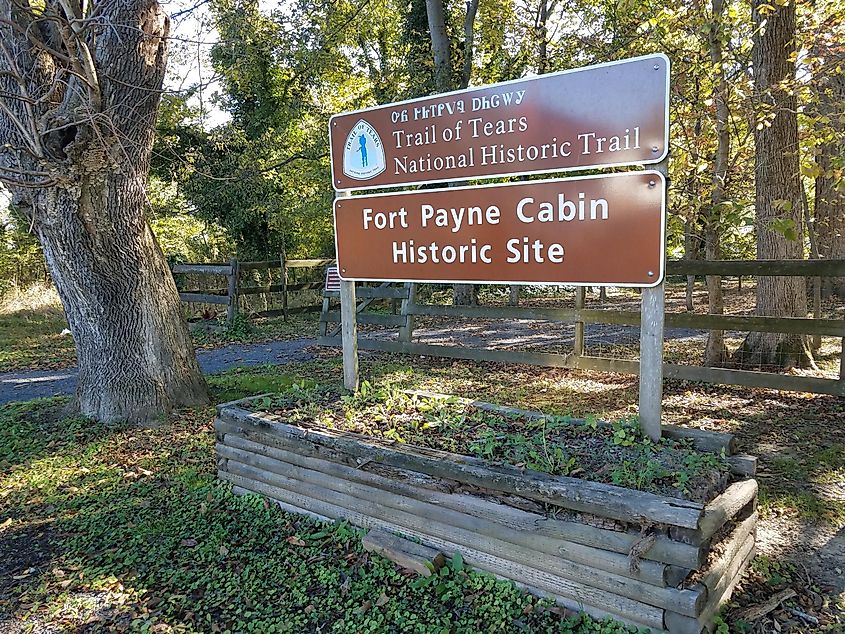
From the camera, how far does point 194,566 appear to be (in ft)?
10.9

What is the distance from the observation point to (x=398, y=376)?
284 inches

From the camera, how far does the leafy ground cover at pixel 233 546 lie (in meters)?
2.81

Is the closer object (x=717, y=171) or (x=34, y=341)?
(x=717, y=171)

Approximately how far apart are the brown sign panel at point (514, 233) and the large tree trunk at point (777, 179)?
4.07 metres

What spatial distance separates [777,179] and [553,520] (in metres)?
5.58

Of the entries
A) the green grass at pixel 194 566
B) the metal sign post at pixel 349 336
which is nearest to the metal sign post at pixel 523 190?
the metal sign post at pixel 349 336

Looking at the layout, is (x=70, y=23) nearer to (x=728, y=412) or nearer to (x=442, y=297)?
(x=728, y=412)

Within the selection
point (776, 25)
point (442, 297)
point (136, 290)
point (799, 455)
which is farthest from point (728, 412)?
point (442, 297)

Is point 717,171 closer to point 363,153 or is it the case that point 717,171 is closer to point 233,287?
point 363,153

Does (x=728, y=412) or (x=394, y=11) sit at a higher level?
(x=394, y=11)

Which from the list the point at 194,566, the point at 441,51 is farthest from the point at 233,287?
the point at 194,566

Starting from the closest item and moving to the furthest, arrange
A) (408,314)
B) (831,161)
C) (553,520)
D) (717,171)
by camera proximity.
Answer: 1. (553,520)
2. (831,161)
3. (717,171)
4. (408,314)

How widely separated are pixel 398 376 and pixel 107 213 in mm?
3680

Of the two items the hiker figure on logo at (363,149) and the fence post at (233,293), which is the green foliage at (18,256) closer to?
the fence post at (233,293)
